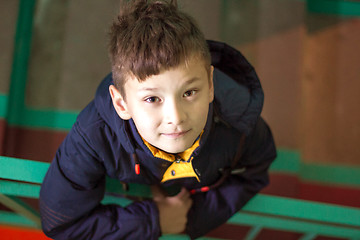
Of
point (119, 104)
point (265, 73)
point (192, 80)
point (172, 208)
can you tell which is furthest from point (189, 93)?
point (265, 73)

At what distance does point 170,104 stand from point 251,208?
0.45m

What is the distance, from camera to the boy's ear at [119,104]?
0.70 metres

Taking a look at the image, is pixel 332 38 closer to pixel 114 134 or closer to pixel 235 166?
pixel 235 166

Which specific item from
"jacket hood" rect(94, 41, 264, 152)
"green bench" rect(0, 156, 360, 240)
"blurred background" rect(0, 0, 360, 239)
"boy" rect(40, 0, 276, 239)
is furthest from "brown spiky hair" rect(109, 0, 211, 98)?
"blurred background" rect(0, 0, 360, 239)

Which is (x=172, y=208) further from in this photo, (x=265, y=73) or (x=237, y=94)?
(x=265, y=73)

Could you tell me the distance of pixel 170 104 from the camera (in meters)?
0.61

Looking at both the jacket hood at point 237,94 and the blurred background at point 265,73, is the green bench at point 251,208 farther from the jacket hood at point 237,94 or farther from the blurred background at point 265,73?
the blurred background at point 265,73

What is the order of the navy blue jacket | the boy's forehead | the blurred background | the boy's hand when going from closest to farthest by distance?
the boy's forehead → the navy blue jacket → the boy's hand → the blurred background

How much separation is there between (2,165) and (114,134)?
0.27 m

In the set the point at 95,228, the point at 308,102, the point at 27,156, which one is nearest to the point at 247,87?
the point at 95,228

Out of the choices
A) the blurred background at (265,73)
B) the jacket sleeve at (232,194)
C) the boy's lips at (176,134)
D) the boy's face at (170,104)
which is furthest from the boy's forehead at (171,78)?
the blurred background at (265,73)

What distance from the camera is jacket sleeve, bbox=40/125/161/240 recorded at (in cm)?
78

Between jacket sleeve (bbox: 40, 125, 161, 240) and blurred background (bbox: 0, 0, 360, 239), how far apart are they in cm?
45

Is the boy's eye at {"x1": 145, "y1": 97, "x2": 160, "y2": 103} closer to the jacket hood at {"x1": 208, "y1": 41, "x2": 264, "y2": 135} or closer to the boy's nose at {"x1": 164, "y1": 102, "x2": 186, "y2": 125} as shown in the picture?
the boy's nose at {"x1": 164, "y1": 102, "x2": 186, "y2": 125}
